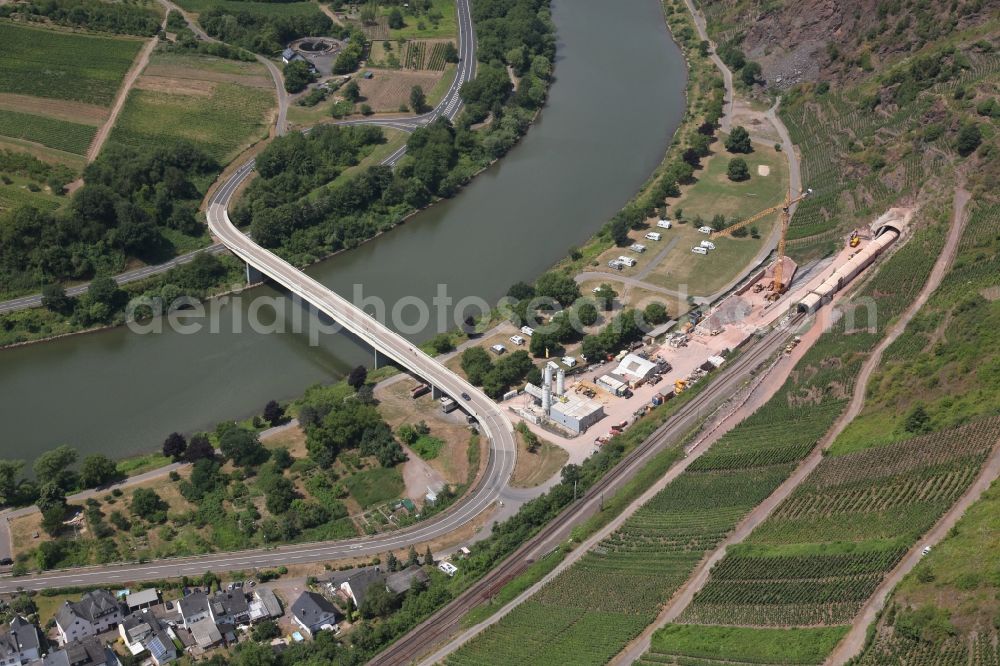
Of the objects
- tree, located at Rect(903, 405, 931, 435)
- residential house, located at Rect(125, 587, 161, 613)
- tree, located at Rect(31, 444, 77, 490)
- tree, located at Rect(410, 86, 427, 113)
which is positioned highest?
tree, located at Rect(410, 86, 427, 113)

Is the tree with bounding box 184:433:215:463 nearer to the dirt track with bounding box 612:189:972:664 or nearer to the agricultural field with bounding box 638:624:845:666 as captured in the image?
the dirt track with bounding box 612:189:972:664

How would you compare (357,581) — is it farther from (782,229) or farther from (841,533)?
(782,229)

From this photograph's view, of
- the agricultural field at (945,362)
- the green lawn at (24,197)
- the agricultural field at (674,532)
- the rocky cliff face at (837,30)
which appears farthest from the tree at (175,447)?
the rocky cliff face at (837,30)

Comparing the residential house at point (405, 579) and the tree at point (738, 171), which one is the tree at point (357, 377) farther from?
the tree at point (738, 171)

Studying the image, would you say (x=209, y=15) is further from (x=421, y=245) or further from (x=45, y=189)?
(x=421, y=245)

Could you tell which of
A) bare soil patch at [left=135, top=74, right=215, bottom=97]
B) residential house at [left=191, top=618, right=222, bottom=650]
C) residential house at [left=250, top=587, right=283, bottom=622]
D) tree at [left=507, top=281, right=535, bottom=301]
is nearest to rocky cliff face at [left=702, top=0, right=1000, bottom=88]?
tree at [left=507, top=281, right=535, bottom=301]

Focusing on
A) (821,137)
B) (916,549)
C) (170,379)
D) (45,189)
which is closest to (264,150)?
(45,189)
